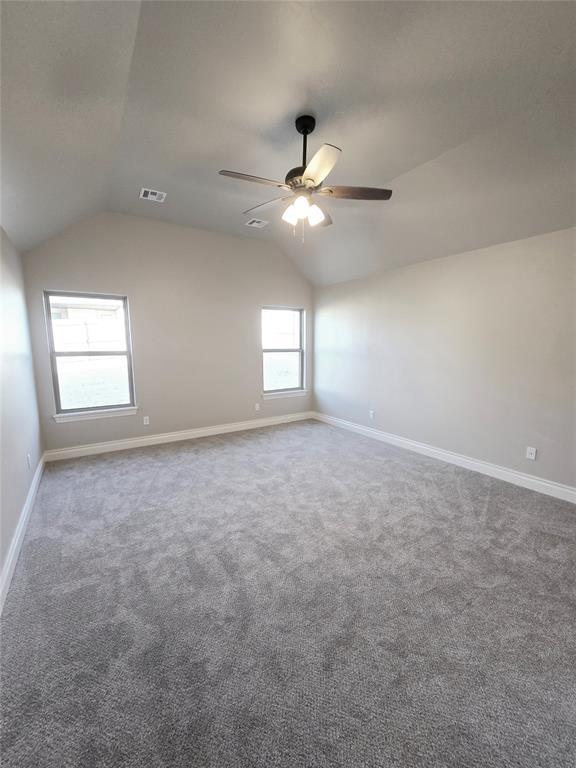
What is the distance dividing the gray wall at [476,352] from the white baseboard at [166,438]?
4.19 ft

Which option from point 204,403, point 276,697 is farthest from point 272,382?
point 276,697

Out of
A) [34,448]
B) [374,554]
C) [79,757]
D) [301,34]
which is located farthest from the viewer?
[34,448]

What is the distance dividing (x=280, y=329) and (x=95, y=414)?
3109 millimetres

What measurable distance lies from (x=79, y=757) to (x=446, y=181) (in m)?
4.12

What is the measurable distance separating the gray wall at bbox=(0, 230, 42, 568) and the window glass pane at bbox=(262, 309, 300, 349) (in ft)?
10.4

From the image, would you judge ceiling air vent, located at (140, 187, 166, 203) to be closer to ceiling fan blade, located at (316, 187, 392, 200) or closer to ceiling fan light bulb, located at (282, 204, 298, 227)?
ceiling fan light bulb, located at (282, 204, 298, 227)

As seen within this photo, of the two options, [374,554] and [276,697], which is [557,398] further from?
[276,697]

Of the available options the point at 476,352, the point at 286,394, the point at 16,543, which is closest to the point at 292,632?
the point at 16,543

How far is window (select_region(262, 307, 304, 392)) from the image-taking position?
17.8ft

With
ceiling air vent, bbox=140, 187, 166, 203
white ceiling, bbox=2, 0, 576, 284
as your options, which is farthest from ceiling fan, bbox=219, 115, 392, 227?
ceiling air vent, bbox=140, 187, 166, 203

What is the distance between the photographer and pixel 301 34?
5.32ft

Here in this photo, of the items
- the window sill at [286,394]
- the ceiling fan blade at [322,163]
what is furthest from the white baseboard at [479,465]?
the ceiling fan blade at [322,163]

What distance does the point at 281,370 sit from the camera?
18.6 ft

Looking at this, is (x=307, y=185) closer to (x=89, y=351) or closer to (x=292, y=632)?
(x=292, y=632)
